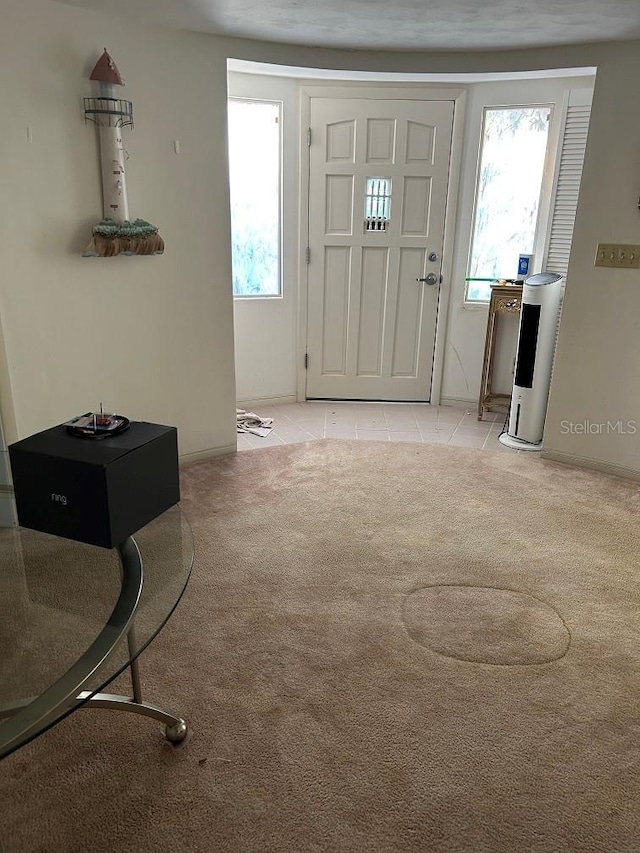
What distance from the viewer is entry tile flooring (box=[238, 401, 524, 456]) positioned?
13.6 feet

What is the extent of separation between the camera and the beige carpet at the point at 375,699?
1.55 metres

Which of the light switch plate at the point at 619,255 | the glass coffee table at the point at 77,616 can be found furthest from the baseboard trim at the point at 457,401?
the glass coffee table at the point at 77,616

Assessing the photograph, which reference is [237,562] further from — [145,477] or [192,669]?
[145,477]

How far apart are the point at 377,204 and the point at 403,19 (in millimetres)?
1529

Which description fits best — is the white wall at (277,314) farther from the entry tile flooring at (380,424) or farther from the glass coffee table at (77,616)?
the glass coffee table at (77,616)

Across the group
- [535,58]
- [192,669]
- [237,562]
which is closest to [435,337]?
[535,58]

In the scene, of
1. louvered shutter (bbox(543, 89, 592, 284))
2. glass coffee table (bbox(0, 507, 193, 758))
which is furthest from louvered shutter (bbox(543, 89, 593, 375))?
glass coffee table (bbox(0, 507, 193, 758))

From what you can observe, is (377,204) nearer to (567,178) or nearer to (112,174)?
(567,178)

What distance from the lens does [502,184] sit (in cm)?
426

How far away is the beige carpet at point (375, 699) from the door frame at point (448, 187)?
1796 millimetres

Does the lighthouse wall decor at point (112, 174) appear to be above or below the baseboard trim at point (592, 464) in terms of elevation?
above

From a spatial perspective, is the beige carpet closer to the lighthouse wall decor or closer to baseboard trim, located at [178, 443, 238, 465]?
baseboard trim, located at [178, 443, 238, 465]

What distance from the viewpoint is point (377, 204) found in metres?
4.39

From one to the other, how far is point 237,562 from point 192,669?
634 millimetres
